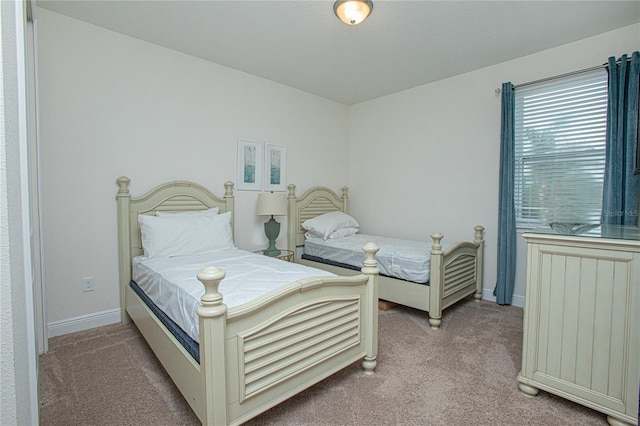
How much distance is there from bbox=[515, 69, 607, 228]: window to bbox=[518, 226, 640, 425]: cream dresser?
1.39 m

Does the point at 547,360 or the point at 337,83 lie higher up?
the point at 337,83

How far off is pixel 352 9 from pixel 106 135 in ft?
7.17

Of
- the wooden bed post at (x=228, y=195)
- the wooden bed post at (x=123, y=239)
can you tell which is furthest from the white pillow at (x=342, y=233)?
the wooden bed post at (x=123, y=239)

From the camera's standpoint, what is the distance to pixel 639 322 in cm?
140

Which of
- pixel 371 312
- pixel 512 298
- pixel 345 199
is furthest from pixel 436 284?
pixel 345 199

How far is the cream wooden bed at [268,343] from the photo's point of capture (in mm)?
1254

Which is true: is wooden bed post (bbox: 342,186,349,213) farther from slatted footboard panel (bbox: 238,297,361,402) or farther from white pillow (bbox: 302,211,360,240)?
slatted footboard panel (bbox: 238,297,361,402)

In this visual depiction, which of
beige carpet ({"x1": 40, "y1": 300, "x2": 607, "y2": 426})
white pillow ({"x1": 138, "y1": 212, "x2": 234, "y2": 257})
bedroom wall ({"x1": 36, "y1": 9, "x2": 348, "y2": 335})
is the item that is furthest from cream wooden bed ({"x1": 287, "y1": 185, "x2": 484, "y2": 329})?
white pillow ({"x1": 138, "y1": 212, "x2": 234, "y2": 257})

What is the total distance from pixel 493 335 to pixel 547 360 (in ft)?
2.86

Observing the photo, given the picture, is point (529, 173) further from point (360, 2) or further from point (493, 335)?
point (360, 2)

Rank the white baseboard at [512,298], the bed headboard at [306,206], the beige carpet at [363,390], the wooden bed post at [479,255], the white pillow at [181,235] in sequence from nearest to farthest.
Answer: the beige carpet at [363,390] < the white pillow at [181,235] < the white baseboard at [512,298] < the wooden bed post at [479,255] < the bed headboard at [306,206]

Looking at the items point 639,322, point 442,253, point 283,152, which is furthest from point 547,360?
point 283,152

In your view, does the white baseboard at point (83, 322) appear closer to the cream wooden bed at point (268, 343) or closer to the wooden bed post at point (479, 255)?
the cream wooden bed at point (268, 343)

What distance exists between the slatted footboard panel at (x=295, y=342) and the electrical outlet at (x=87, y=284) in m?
1.96
